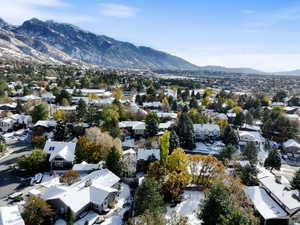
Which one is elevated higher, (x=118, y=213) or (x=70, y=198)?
(x=70, y=198)

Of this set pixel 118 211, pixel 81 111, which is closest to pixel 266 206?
pixel 118 211

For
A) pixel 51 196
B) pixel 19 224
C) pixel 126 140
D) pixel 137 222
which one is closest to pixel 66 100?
pixel 126 140

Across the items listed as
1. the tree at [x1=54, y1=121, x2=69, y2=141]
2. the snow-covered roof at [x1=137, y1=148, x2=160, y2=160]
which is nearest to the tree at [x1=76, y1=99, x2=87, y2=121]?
the tree at [x1=54, y1=121, x2=69, y2=141]

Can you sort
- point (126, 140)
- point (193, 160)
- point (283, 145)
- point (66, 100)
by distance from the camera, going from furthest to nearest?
1. point (66, 100)
2. point (283, 145)
3. point (126, 140)
4. point (193, 160)

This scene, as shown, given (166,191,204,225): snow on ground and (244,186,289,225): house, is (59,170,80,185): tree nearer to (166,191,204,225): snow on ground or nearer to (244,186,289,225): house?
(166,191,204,225): snow on ground

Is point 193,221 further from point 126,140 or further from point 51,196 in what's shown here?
point 126,140

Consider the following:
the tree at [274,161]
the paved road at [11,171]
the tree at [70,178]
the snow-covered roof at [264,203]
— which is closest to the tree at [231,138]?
the tree at [274,161]

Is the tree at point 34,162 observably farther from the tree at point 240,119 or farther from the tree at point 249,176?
the tree at point 240,119

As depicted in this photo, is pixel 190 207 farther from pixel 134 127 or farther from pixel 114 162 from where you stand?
pixel 134 127
